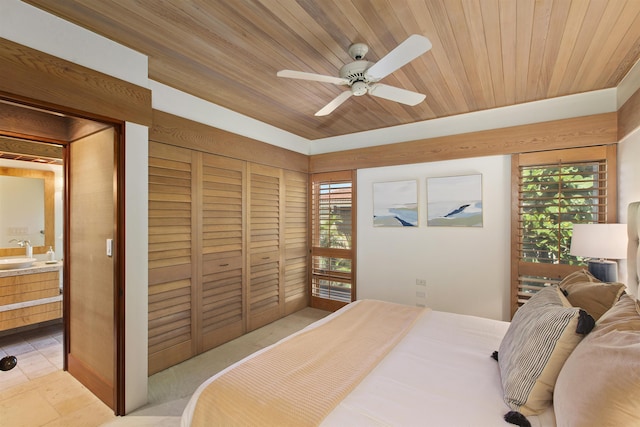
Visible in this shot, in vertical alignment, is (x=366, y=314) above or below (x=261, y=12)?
below

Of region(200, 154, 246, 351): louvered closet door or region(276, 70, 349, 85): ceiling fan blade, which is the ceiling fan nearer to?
region(276, 70, 349, 85): ceiling fan blade

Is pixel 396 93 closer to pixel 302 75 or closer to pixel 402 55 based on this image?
pixel 402 55

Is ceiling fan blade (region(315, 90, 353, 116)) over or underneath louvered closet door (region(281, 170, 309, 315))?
over

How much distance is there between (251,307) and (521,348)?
2.79 m

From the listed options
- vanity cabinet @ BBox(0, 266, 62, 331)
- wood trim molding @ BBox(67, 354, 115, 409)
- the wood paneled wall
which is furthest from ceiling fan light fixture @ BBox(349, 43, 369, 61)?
vanity cabinet @ BBox(0, 266, 62, 331)

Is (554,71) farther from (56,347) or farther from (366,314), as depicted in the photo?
(56,347)

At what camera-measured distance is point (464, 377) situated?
1370 millimetres

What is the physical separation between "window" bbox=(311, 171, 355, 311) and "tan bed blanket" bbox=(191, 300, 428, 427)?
2.01 meters

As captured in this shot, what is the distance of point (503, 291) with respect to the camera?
296cm

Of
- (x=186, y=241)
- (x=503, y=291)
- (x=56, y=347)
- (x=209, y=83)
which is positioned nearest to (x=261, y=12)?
(x=209, y=83)

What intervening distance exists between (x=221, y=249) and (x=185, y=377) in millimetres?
1190

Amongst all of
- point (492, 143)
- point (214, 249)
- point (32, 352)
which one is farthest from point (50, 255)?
point (492, 143)

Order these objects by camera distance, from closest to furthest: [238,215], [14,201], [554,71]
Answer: [554,71] < [238,215] < [14,201]

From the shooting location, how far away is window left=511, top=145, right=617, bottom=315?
8.36 ft
